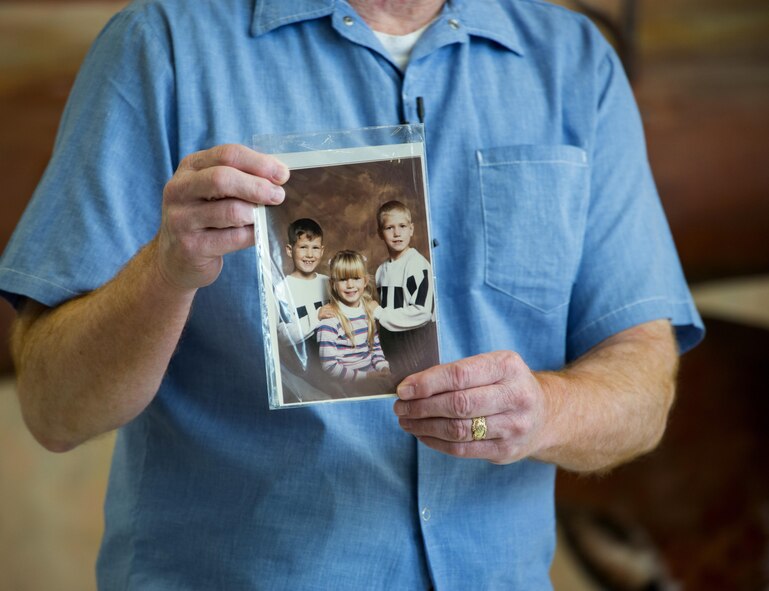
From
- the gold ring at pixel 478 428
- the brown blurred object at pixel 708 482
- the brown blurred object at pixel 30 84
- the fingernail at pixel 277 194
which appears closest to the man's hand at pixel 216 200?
the fingernail at pixel 277 194

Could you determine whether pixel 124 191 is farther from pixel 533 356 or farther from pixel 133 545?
pixel 533 356

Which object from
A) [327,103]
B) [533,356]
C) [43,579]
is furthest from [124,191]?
[43,579]

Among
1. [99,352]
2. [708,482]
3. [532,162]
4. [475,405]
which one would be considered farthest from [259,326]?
[708,482]

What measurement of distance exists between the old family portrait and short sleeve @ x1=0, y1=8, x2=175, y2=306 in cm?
24

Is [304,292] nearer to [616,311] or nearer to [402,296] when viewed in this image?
[402,296]

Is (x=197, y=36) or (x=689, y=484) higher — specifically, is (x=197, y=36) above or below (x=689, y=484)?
above

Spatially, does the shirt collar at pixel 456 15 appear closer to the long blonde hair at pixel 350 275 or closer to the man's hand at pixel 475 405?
the long blonde hair at pixel 350 275

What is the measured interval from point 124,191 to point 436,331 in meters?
0.37

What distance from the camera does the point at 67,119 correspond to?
97 cm

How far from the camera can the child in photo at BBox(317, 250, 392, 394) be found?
0.77 metres

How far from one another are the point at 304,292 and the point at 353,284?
0.04 m

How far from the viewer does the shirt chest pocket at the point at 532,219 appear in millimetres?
1009

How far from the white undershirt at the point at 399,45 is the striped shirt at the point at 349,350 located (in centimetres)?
38

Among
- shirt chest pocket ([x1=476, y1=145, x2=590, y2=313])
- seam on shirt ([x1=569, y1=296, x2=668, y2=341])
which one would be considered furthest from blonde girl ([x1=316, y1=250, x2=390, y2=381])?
seam on shirt ([x1=569, y1=296, x2=668, y2=341])
